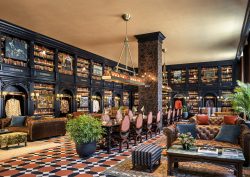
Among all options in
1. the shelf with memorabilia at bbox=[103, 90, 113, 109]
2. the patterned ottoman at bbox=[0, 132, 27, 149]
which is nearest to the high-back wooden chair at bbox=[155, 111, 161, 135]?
the patterned ottoman at bbox=[0, 132, 27, 149]

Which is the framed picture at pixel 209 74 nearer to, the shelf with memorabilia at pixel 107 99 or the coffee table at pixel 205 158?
the shelf with memorabilia at pixel 107 99

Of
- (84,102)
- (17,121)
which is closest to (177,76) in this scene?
(84,102)

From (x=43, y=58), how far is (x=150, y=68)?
16.3 feet

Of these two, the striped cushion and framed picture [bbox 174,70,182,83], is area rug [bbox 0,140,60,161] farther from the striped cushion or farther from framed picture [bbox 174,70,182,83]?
framed picture [bbox 174,70,182,83]

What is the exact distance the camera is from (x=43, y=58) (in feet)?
32.3

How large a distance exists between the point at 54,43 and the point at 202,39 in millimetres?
7066

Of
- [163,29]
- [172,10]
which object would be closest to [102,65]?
[163,29]

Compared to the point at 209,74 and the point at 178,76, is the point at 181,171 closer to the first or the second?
the point at 209,74

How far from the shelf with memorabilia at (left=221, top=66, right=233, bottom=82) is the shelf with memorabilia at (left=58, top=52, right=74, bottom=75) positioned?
35.9 feet

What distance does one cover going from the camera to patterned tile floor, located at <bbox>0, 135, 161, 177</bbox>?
4305 millimetres

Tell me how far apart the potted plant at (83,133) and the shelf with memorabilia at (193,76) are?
1284 cm

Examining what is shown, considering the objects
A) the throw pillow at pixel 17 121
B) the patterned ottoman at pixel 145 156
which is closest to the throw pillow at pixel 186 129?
the patterned ottoman at pixel 145 156

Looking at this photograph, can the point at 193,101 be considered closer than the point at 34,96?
No

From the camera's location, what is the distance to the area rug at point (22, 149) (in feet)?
18.8
